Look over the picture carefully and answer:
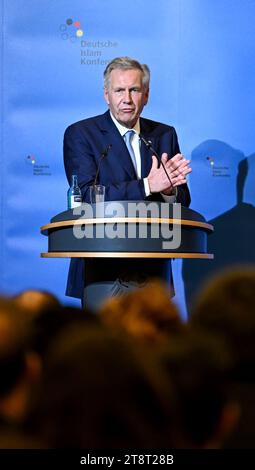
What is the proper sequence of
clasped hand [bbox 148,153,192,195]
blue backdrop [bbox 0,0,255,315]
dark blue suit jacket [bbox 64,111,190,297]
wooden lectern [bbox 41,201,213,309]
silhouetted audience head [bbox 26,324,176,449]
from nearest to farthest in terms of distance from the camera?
silhouetted audience head [bbox 26,324,176,449] < wooden lectern [bbox 41,201,213,309] < clasped hand [bbox 148,153,192,195] < dark blue suit jacket [bbox 64,111,190,297] < blue backdrop [bbox 0,0,255,315]

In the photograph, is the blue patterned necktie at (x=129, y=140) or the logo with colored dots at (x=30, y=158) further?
the logo with colored dots at (x=30, y=158)

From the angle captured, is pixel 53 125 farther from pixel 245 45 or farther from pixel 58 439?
pixel 58 439

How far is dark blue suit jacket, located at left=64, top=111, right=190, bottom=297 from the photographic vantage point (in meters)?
3.13

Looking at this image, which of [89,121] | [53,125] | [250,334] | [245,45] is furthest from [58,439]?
[245,45]

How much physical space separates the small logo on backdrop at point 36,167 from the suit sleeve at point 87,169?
311mm

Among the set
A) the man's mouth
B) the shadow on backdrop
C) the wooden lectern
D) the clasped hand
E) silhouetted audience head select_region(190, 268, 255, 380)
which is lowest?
silhouetted audience head select_region(190, 268, 255, 380)

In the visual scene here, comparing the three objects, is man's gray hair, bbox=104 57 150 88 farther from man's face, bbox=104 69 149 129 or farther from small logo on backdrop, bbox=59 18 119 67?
small logo on backdrop, bbox=59 18 119 67

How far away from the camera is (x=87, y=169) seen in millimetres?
3145

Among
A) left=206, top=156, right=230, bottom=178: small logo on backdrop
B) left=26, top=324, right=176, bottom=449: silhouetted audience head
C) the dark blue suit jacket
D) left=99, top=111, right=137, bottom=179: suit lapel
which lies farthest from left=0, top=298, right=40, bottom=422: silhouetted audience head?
left=206, top=156, right=230, bottom=178: small logo on backdrop

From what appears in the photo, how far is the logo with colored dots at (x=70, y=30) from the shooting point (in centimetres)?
402

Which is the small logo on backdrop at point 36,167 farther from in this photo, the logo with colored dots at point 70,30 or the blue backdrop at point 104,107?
the logo with colored dots at point 70,30

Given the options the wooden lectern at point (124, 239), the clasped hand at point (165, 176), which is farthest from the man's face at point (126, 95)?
the wooden lectern at point (124, 239)

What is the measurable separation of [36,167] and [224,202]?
3.86ft

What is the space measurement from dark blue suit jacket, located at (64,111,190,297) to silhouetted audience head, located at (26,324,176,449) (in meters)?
2.45
